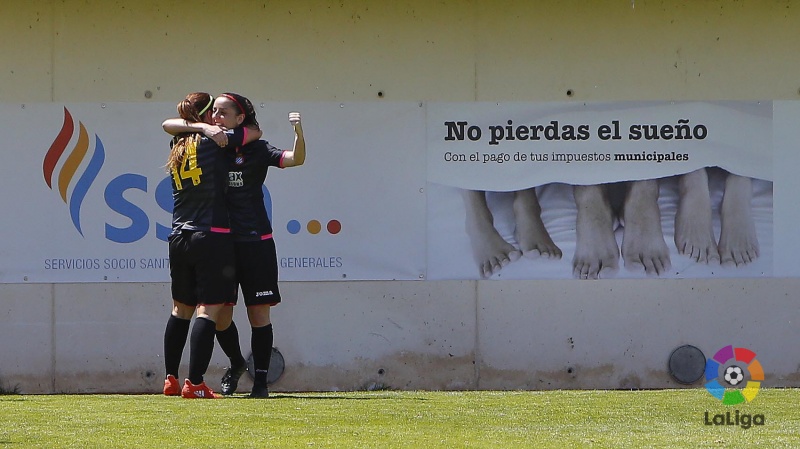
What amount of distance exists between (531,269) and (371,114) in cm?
141

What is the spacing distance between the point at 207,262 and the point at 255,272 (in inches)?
11.3

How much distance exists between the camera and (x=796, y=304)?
8.66 m

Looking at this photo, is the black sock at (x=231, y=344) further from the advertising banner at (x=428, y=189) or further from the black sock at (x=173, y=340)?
the advertising banner at (x=428, y=189)

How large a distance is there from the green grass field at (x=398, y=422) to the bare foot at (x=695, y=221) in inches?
67.8

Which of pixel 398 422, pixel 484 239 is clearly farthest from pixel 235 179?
pixel 484 239

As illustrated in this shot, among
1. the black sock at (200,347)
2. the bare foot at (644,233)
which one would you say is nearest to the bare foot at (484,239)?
the bare foot at (644,233)

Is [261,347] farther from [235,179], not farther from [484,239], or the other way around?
[484,239]

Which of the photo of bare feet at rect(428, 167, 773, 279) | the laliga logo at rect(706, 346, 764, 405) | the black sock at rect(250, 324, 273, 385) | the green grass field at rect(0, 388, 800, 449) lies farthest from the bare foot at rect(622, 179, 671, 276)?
the black sock at rect(250, 324, 273, 385)

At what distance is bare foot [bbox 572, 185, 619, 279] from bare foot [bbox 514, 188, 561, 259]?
16 cm

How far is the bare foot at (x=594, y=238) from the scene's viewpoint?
8.55m

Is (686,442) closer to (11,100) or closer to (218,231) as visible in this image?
(218,231)

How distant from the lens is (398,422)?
5.62 meters

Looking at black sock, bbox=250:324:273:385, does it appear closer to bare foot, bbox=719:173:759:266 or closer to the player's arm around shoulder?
the player's arm around shoulder

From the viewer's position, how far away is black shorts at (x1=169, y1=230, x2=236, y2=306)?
6.67 meters
